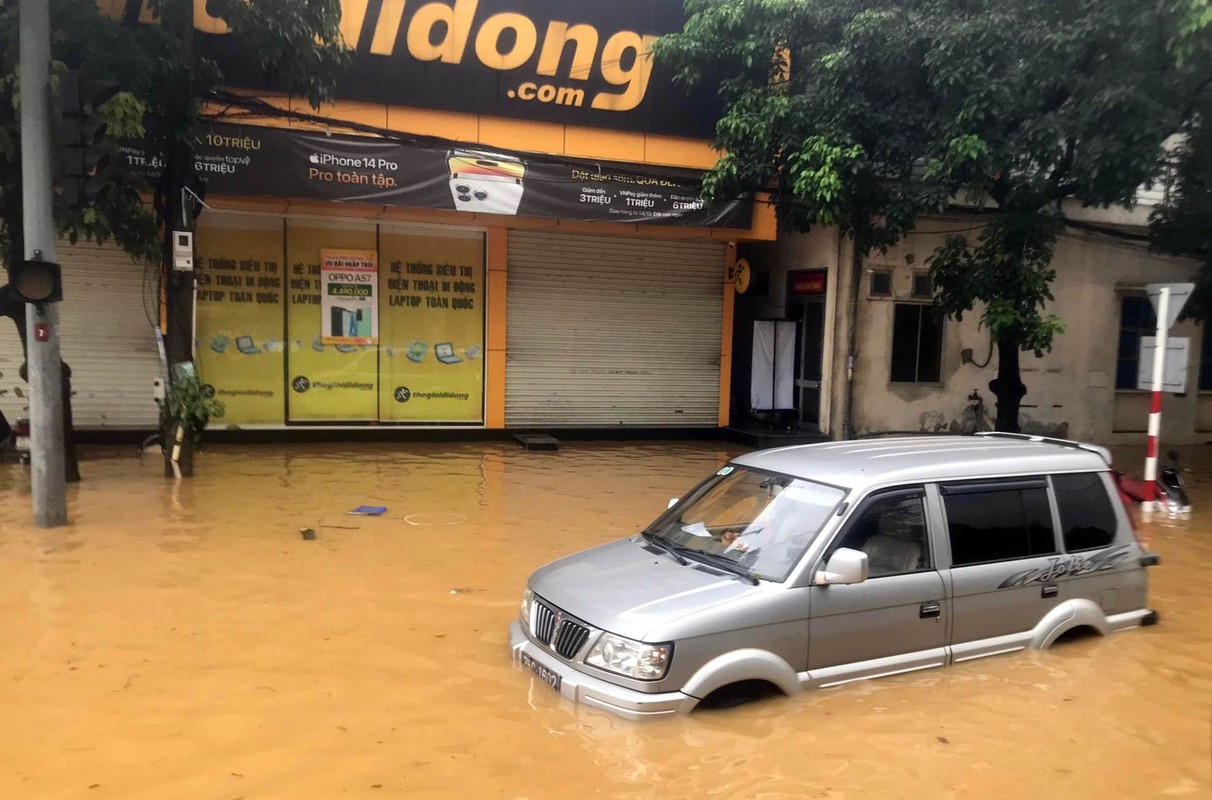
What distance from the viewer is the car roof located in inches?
202

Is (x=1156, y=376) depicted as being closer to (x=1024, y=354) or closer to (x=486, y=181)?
(x=1024, y=354)

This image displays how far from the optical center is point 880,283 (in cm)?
1584

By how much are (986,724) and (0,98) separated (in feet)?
35.5

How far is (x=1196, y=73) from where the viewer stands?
10414 millimetres

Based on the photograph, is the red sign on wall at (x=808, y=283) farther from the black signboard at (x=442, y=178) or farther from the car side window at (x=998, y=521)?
the car side window at (x=998, y=521)

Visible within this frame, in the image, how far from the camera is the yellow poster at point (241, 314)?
13547 mm

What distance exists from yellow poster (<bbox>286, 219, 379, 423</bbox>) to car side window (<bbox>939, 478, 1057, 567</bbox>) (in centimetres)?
1098

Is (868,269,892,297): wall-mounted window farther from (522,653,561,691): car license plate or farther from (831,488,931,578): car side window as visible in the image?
(522,653,561,691): car license plate

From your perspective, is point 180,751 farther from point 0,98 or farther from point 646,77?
point 646,77

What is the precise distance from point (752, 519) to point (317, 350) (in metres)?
10.5

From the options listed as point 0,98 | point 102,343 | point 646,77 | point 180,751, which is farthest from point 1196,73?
point 102,343

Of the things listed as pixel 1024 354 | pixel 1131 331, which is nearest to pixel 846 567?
pixel 1024 354

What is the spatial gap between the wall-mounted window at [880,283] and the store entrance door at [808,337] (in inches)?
33.3

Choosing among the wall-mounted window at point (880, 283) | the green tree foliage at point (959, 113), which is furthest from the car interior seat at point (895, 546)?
the wall-mounted window at point (880, 283)
